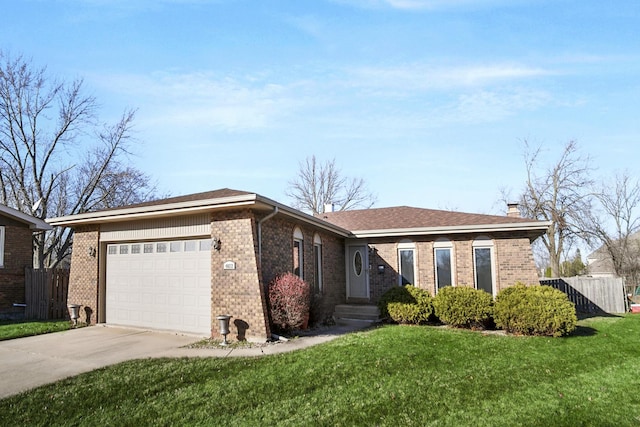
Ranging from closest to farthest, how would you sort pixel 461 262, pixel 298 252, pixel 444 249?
pixel 298 252
pixel 461 262
pixel 444 249

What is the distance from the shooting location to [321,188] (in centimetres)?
3447

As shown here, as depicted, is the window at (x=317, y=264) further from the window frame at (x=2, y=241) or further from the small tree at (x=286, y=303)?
the window frame at (x=2, y=241)

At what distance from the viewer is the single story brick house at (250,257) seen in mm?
8938

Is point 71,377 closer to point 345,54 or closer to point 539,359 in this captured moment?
point 539,359

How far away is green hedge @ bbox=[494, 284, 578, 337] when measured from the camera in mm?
9328

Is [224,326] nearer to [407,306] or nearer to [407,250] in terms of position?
[407,306]

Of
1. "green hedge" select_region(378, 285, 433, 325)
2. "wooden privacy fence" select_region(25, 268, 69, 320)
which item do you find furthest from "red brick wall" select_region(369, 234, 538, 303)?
"wooden privacy fence" select_region(25, 268, 69, 320)

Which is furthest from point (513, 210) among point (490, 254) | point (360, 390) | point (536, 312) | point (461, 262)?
point (360, 390)

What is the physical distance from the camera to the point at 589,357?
758cm

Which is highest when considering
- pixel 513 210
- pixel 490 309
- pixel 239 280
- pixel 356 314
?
pixel 513 210

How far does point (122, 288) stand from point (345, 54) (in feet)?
29.4

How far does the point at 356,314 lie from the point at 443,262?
3.49 m

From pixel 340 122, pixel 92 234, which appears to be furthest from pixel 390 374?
pixel 340 122

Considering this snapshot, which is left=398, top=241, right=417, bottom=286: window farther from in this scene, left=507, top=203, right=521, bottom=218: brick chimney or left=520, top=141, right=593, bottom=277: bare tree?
left=520, top=141, right=593, bottom=277: bare tree
